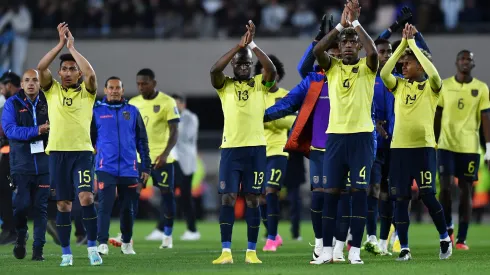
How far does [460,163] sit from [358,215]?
420 centimetres

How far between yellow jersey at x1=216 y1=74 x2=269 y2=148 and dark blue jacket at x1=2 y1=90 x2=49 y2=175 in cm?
260

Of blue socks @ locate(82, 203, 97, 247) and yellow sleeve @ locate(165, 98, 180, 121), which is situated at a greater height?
yellow sleeve @ locate(165, 98, 180, 121)

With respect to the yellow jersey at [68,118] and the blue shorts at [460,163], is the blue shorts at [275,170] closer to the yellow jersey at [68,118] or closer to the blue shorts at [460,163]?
the blue shorts at [460,163]

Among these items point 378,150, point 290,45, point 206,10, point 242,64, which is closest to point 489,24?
point 290,45

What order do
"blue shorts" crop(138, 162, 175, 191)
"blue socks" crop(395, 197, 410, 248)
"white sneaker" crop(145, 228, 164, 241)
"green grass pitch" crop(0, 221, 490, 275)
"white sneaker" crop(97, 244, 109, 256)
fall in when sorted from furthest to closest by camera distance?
1. "white sneaker" crop(145, 228, 164, 241)
2. "blue shorts" crop(138, 162, 175, 191)
3. "white sneaker" crop(97, 244, 109, 256)
4. "blue socks" crop(395, 197, 410, 248)
5. "green grass pitch" crop(0, 221, 490, 275)

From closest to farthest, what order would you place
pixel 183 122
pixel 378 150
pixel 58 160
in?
pixel 58 160
pixel 378 150
pixel 183 122

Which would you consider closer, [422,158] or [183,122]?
[422,158]

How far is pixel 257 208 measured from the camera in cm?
1347

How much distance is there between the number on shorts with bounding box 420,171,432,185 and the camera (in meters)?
13.5

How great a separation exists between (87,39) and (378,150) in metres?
16.6

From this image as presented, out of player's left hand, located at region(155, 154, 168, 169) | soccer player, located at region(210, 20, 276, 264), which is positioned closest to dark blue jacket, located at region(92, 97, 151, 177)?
player's left hand, located at region(155, 154, 168, 169)

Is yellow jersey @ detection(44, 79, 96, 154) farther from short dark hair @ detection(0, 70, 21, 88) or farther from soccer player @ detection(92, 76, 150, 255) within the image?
short dark hair @ detection(0, 70, 21, 88)

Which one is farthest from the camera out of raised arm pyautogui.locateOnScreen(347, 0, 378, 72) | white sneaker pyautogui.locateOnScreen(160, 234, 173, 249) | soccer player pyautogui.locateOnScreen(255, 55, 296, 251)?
white sneaker pyautogui.locateOnScreen(160, 234, 173, 249)

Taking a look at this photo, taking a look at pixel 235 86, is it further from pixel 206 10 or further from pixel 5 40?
pixel 206 10
